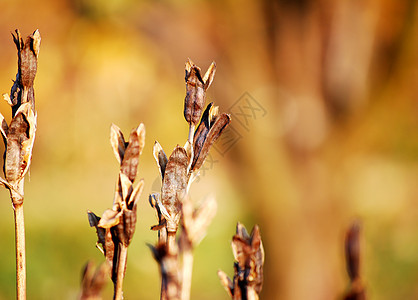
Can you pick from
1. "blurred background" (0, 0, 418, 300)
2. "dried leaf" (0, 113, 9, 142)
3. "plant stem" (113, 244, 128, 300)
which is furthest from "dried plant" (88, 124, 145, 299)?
"blurred background" (0, 0, 418, 300)

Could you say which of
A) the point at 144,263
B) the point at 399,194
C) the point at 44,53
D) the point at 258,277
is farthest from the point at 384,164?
the point at 258,277

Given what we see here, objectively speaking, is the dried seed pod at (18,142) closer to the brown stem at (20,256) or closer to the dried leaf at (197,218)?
the brown stem at (20,256)

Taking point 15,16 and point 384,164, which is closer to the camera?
point 15,16

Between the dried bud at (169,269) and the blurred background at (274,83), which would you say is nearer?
the dried bud at (169,269)

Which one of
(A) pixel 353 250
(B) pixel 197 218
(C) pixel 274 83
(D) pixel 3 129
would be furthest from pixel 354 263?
(C) pixel 274 83

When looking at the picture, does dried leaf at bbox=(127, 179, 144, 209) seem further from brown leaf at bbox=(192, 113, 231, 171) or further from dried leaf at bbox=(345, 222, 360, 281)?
dried leaf at bbox=(345, 222, 360, 281)

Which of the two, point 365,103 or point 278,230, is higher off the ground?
point 365,103

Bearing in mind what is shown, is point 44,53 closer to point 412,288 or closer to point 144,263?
point 144,263

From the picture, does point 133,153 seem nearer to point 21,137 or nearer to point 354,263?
point 21,137

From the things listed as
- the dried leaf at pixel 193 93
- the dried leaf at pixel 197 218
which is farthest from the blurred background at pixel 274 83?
the dried leaf at pixel 197 218
